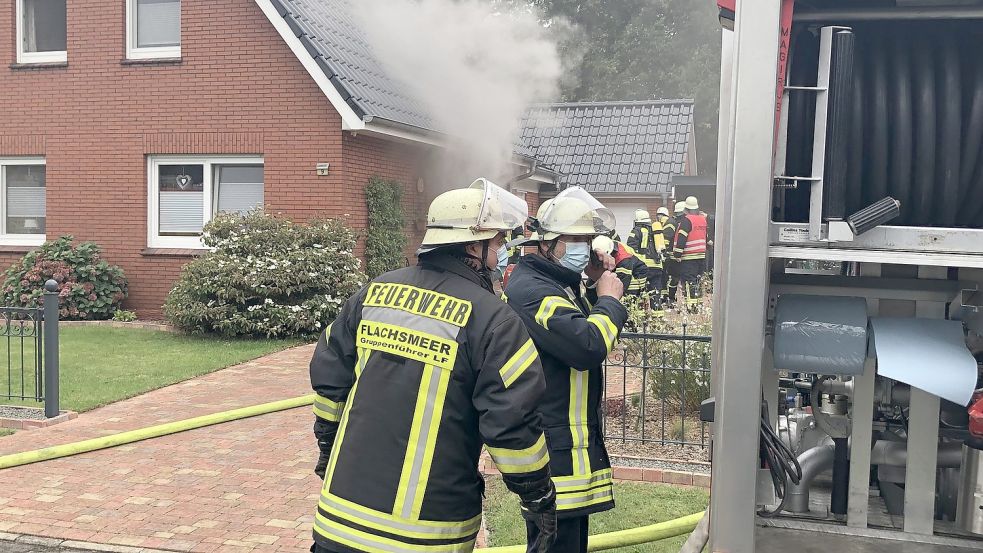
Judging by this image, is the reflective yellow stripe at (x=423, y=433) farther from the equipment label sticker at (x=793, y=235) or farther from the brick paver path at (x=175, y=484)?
the brick paver path at (x=175, y=484)

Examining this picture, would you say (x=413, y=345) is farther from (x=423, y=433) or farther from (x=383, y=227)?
(x=383, y=227)

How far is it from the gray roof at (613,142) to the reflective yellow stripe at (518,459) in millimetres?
20592

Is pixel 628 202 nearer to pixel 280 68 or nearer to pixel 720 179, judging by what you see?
pixel 280 68

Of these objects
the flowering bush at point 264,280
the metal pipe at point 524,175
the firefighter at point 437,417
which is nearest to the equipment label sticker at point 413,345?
the firefighter at point 437,417

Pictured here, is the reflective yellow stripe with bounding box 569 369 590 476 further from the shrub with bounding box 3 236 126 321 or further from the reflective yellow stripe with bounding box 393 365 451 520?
the shrub with bounding box 3 236 126 321

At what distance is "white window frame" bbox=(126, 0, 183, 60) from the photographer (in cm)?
1378

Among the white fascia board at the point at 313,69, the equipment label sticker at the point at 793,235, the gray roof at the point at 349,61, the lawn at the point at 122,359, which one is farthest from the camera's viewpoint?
the gray roof at the point at 349,61

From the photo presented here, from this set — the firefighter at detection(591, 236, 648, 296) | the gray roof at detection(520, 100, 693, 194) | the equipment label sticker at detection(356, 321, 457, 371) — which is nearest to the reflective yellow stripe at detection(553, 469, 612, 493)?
the equipment label sticker at detection(356, 321, 457, 371)

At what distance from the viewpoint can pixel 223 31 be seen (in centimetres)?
1339

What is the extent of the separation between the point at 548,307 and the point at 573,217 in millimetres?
426

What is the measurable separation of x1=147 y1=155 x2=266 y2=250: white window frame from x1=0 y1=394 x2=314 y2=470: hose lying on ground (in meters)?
6.43

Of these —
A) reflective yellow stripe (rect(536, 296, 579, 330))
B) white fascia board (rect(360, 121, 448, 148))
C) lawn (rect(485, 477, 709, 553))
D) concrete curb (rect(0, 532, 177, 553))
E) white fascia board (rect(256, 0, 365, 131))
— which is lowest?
concrete curb (rect(0, 532, 177, 553))

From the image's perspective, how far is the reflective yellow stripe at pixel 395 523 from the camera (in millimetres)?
2852

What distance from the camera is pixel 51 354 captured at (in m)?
7.41
